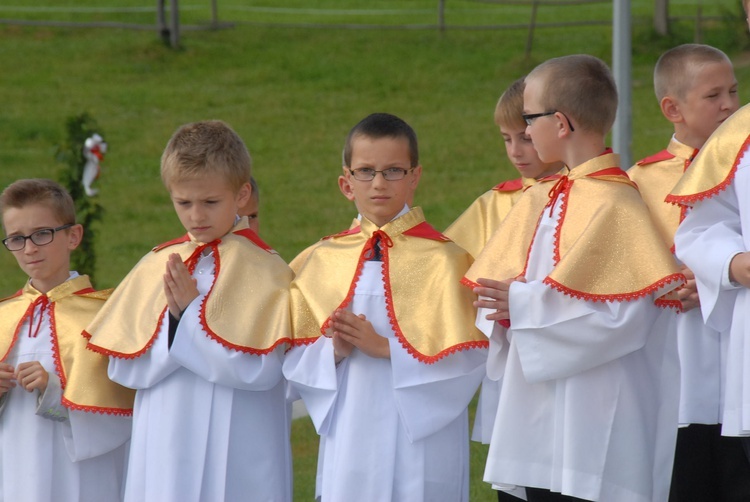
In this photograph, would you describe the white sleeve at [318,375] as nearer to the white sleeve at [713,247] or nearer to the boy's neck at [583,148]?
the boy's neck at [583,148]

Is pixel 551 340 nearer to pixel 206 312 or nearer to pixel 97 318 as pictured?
pixel 206 312

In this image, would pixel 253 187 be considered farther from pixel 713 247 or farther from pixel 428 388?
pixel 713 247

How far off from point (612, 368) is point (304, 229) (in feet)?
30.3

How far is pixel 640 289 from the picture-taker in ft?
12.7

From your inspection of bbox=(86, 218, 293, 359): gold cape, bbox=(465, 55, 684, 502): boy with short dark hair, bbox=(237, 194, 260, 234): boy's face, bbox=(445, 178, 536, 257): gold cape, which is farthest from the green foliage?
bbox=(465, 55, 684, 502): boy with short dark hair

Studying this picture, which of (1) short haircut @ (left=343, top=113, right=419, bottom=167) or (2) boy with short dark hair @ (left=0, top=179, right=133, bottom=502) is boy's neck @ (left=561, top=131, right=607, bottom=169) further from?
(2) boy with short dark hair @ (left=0, top=179, right=133, bottom=502)

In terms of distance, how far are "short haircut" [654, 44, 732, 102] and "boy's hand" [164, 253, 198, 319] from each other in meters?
1.92

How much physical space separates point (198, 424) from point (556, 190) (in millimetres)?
1541

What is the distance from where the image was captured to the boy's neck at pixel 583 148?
4160 millimetres

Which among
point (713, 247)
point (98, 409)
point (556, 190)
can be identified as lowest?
point (98, 409)

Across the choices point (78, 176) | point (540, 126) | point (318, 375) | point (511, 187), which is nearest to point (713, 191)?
point (540, 126)

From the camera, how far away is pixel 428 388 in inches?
169

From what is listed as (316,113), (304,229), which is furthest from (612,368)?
(316,113)

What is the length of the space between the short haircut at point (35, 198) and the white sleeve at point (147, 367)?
713 millimetres
